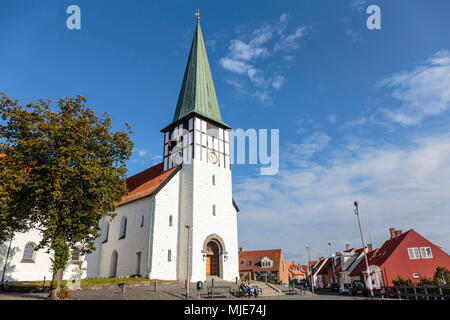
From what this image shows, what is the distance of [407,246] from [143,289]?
3178cm

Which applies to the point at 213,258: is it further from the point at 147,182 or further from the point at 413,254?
the point at 413,254

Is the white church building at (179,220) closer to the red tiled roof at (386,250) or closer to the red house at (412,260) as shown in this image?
→ the red house at (412,260)

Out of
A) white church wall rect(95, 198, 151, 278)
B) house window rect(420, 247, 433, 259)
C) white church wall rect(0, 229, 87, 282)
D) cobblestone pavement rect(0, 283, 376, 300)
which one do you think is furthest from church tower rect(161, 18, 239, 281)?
house window rect(420, 247, 433, 259)

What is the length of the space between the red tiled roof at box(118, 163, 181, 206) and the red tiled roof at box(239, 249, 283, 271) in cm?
3529

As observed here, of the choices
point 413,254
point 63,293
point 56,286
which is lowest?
point 63,293

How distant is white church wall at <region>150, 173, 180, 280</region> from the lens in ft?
92.9

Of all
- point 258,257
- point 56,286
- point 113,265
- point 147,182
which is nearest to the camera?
point 56,286

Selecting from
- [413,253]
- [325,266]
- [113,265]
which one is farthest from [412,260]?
[113,265]

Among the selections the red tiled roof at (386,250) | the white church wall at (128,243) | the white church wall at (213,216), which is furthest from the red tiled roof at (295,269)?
the white church wall at (128,243)

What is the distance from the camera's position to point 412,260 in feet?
120

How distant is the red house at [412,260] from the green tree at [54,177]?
3314 centimetres

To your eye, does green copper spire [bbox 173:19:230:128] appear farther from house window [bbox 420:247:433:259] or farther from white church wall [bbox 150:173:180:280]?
house window [bbox 420:247:433:259]

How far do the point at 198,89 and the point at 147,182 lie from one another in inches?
507
